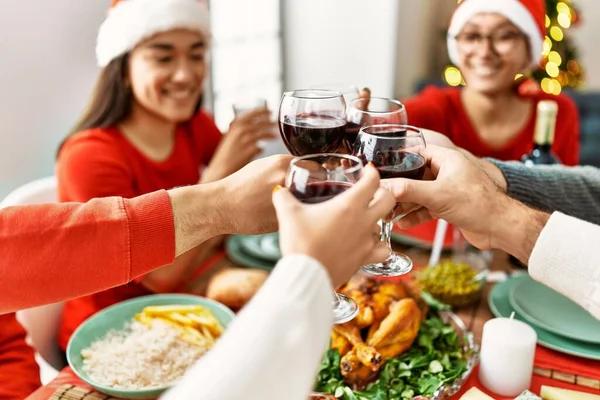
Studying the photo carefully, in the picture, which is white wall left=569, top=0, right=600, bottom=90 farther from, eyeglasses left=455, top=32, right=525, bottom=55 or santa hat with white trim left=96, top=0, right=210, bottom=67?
santa hat with white trim left=96, top=0, right=210, bottom=67

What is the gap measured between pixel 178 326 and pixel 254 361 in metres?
0.72

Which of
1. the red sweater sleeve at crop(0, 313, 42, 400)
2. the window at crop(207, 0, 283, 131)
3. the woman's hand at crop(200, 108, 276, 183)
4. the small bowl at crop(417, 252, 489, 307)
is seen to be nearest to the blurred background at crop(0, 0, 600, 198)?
the window at crop(207, 0, 283, 131)

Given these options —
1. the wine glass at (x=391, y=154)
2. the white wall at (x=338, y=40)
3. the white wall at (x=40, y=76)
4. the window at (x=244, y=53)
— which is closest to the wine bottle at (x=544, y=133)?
the wine glass at (x=391, y=154)

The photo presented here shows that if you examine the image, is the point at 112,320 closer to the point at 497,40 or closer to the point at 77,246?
the point at 77,246

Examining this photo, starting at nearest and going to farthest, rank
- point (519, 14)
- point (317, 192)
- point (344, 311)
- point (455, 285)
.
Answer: point (317, 192) < point (344, 311) < point (455, 285) < point (519, 14)

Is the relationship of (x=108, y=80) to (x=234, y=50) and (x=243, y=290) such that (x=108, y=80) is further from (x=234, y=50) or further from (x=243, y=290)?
(x=234, y=50)

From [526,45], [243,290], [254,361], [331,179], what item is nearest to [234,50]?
[526,45]

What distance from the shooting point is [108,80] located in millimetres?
1896

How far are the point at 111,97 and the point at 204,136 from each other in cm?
46

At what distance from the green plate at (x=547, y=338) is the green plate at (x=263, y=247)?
1.93 feet

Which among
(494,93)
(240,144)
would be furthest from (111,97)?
(494,93)

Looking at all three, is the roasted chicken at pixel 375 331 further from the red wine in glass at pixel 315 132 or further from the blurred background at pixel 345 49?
the blurred background at pixel 345 49

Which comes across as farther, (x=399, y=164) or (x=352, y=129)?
(x=352, y=129)

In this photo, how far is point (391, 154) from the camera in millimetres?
1002
